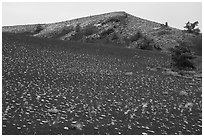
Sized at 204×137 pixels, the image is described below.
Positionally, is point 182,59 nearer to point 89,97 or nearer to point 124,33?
point 89,97

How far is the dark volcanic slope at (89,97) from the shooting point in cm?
992

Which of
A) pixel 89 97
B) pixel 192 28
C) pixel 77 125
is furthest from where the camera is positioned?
pixel 192 28

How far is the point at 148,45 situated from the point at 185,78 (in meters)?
17.4

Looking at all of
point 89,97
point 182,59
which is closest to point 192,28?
A: point 182,59

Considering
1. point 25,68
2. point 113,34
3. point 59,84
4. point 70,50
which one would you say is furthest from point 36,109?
point 113,34

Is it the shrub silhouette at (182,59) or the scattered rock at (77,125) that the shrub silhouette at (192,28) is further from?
the scattered rock at (77,125)

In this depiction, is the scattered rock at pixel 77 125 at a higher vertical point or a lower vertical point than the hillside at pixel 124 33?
higher

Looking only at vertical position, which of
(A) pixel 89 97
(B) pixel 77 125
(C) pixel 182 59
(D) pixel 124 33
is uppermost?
(B) pixel 77 125

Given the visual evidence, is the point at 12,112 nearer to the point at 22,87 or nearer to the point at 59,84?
the point at 22,87

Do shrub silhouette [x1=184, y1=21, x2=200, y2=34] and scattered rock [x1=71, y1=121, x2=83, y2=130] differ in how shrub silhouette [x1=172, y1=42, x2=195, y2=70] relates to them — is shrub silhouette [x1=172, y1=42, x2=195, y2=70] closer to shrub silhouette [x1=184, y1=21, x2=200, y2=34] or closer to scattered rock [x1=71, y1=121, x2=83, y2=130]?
scattered rock [x1=71, y1=121, x2=83, y2=130]

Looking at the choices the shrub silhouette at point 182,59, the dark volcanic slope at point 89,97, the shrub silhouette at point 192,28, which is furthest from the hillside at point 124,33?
the dark volcanic slope at point 89,97

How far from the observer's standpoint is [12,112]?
10.2m

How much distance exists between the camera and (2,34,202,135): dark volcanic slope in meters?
9.92

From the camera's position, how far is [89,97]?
13312mm
